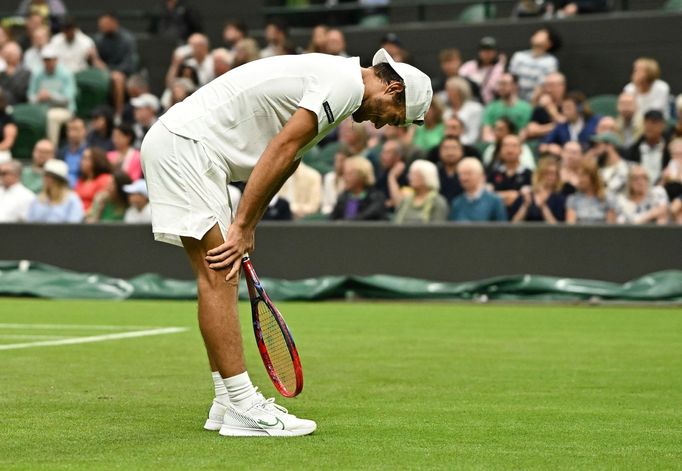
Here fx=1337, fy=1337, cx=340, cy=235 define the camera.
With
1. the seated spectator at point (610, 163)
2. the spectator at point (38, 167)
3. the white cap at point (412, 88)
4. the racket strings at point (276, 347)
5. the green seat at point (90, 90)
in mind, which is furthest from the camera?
the green seat at point (90, 90)

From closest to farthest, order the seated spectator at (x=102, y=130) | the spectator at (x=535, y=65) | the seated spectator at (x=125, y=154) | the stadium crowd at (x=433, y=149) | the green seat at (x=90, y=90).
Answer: the stadium crowd at (x=433, y=149), the spectator at (x=535, y=65), the seated spectator at (x=125, y=154), the seated spectator at (x=102, y=130), the green seat at (x=90, y=90)

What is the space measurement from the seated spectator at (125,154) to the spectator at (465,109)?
13.2 ft

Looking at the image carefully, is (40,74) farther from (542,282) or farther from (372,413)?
(372,413)

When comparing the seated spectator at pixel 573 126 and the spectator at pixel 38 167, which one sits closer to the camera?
the seated spectator at pixel 573 126

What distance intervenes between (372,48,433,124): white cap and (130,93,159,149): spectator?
12.7m

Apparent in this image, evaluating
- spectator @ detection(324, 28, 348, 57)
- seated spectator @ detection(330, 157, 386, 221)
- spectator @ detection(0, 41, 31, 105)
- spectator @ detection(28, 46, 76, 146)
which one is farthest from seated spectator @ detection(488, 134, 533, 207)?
spectator @ detection(0, 41, 31, 105)

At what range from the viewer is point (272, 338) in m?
5.92

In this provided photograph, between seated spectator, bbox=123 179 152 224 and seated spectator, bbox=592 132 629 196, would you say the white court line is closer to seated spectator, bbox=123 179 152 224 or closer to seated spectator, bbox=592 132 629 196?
seated spectator, bbox=123 179 152 224

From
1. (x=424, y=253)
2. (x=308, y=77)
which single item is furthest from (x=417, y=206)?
(x=308, y=77)

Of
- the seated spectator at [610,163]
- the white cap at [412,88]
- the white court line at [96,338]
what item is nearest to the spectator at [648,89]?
the seated spectator at [610,163]

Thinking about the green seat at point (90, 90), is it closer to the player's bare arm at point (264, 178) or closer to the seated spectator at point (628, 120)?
the seated spectator at point (628, 120)

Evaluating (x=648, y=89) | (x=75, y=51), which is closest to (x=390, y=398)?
(x=648, y=89)

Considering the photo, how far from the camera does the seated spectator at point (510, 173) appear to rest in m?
14.8

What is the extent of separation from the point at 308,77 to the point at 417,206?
9.31 meters
